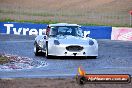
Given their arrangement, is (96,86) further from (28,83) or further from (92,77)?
(92,77)

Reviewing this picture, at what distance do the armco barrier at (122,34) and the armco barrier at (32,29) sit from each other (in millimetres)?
404

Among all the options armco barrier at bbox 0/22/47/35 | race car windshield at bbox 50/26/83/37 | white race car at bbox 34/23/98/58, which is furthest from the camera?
armco barrier at bbox 0/22/47/35

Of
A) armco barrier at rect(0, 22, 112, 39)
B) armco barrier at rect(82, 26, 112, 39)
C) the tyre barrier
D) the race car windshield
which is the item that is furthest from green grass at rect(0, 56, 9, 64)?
armco barrier at rect(0, 22, 112, 39)

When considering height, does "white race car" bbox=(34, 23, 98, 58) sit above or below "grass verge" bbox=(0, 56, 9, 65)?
above

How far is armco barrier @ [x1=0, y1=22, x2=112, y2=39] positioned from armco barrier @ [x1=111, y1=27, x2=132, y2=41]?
0.40 metres

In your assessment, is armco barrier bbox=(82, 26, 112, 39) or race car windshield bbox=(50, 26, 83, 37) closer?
race car windshield bbox=(50, 26, 83, 37)

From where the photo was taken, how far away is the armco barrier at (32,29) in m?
39.8

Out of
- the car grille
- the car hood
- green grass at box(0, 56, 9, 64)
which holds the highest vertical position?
the car hood

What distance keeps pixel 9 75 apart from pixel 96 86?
11.0 feet

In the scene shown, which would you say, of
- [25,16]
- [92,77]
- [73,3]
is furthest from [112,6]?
[92,77]

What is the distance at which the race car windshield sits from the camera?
22.3m

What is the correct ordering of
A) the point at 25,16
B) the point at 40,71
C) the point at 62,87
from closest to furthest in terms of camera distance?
the point at 62,87
the point at 40,71
the point at 25,16

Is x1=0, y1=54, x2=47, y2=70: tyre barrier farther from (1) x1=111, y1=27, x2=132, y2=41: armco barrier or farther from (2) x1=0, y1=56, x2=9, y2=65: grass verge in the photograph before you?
(1) x1=111, y1=27, x2=132, y2=41: armco barrier

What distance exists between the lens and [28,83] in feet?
40.3
